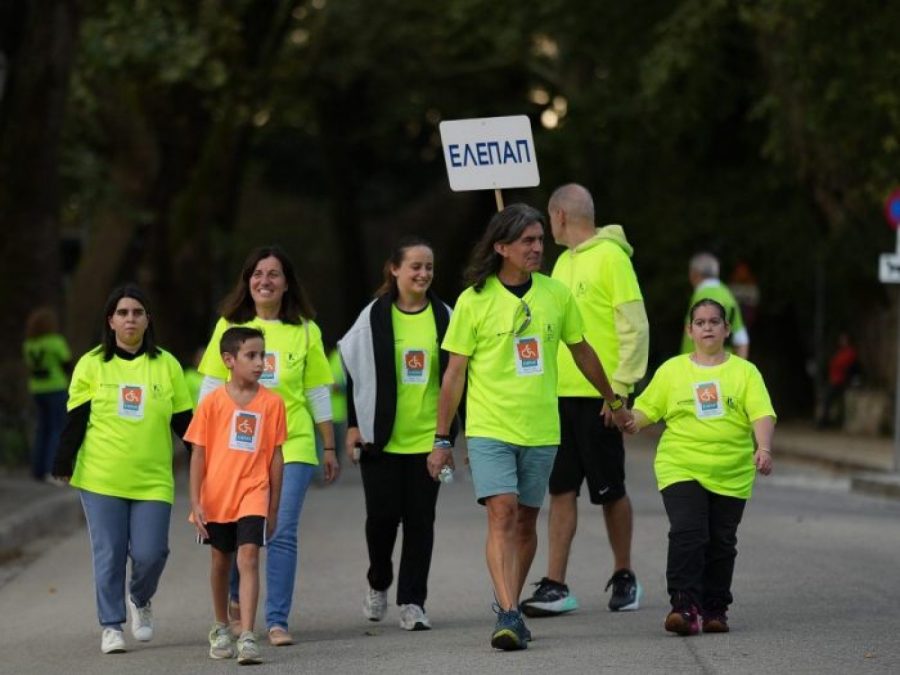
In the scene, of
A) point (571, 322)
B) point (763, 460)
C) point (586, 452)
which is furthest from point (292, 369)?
point (763, 460)

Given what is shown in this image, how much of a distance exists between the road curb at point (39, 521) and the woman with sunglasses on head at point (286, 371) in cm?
569

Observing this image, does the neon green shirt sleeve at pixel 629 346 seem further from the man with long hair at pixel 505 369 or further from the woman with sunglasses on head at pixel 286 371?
the woman with sunglasses on head at pixel 286 371

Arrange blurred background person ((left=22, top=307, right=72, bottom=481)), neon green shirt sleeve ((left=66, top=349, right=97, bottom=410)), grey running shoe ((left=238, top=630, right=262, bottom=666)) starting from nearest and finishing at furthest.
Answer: grey running shoe ((left=238, top=630, right=262, bottom=666)) < neon green shirt sleeve ((left=66, top=349, right=97, bottom=410)) < blurred background person ((left=22, top=307, right=72, bottom=481))

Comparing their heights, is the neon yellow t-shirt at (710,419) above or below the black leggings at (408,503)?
above

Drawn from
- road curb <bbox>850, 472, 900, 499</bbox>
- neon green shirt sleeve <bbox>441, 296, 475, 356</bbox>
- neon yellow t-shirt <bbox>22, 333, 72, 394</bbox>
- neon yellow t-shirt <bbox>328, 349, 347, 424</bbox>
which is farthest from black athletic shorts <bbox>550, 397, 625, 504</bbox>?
neon yellow t-shirt <bbox>328, 349, 347, 424</bbox>

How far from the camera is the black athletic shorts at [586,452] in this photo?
10.5m

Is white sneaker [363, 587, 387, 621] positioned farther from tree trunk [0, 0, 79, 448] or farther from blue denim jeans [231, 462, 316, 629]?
tree trunk [0, 0, 79, 448]

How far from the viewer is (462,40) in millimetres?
40906

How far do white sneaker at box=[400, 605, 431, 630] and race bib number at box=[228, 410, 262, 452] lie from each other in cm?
130

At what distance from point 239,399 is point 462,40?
3211 cm

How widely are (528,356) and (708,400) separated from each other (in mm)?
847

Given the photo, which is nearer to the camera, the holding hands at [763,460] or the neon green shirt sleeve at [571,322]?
the holding hands at [763,460]

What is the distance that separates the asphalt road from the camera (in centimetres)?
886

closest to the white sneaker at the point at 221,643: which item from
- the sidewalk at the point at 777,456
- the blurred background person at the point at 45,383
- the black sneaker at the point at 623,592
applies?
the black sneaker at the point at 623,592
